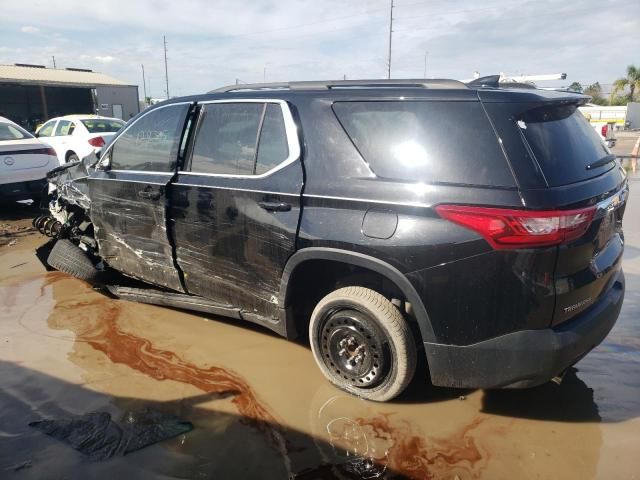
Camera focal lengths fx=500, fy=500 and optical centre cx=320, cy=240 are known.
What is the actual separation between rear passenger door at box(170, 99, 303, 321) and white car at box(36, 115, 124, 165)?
30.7ft

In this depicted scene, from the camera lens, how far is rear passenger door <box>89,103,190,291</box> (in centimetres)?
402

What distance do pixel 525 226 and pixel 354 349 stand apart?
1.32 m

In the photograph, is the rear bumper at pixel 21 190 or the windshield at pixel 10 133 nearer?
the rear bumper at pixel 21 190

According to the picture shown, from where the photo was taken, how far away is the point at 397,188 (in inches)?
107

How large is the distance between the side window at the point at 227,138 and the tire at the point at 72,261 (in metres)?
1.77

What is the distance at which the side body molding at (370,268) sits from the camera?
2721 millimetres

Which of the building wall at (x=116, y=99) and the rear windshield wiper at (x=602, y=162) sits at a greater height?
the building wall at (x=116, y=99)

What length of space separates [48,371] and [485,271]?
310 cm

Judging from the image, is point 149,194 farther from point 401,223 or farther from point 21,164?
point 21,164

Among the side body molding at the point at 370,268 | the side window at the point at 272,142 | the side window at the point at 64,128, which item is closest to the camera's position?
the side body molding at the point at 370,268

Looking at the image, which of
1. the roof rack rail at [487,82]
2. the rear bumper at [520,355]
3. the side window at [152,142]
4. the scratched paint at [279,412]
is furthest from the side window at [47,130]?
the rear bumper at [520,355]

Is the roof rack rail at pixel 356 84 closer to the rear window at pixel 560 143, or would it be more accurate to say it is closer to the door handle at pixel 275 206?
the rear window at pixel 560 143

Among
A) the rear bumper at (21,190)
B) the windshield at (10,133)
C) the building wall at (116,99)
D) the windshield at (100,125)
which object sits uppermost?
the building wall at (116,99)

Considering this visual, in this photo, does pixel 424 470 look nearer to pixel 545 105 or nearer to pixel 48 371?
pixel 545 105
